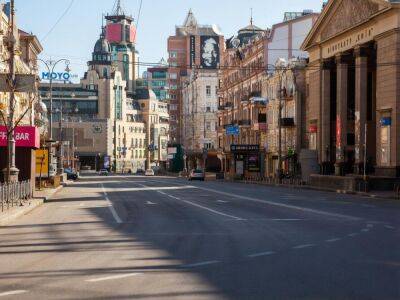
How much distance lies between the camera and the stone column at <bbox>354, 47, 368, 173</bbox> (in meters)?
64.4

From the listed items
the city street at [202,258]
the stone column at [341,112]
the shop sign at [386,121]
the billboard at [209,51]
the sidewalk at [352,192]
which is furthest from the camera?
the billboard at [209,51]

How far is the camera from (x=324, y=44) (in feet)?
248

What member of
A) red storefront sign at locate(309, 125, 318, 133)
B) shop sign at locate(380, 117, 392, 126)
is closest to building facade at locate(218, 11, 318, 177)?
red storefront sign at locate(309, 125, 318, 133)

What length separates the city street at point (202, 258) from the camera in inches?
425

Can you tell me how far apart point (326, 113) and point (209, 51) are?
11820cm

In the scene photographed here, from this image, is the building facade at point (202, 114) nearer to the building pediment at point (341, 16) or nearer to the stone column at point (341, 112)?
the building pediment at point (341, 16)

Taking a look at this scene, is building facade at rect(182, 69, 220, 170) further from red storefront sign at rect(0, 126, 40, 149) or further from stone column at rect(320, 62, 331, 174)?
red storefront sign at rect(0, 126, 40, 149)

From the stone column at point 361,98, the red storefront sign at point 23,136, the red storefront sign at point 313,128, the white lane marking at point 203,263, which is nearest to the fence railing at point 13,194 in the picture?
the red storefront sign at point 23,136

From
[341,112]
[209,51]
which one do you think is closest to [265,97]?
[341,112]

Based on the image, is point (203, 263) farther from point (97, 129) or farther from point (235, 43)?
point (97, 129)

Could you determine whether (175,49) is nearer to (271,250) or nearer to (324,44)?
(324,44)

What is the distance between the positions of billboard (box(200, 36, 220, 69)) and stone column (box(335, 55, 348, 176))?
118770 millimetres

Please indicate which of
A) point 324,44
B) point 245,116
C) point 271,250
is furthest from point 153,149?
point 271,250

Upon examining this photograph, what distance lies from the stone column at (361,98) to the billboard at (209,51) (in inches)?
4877
